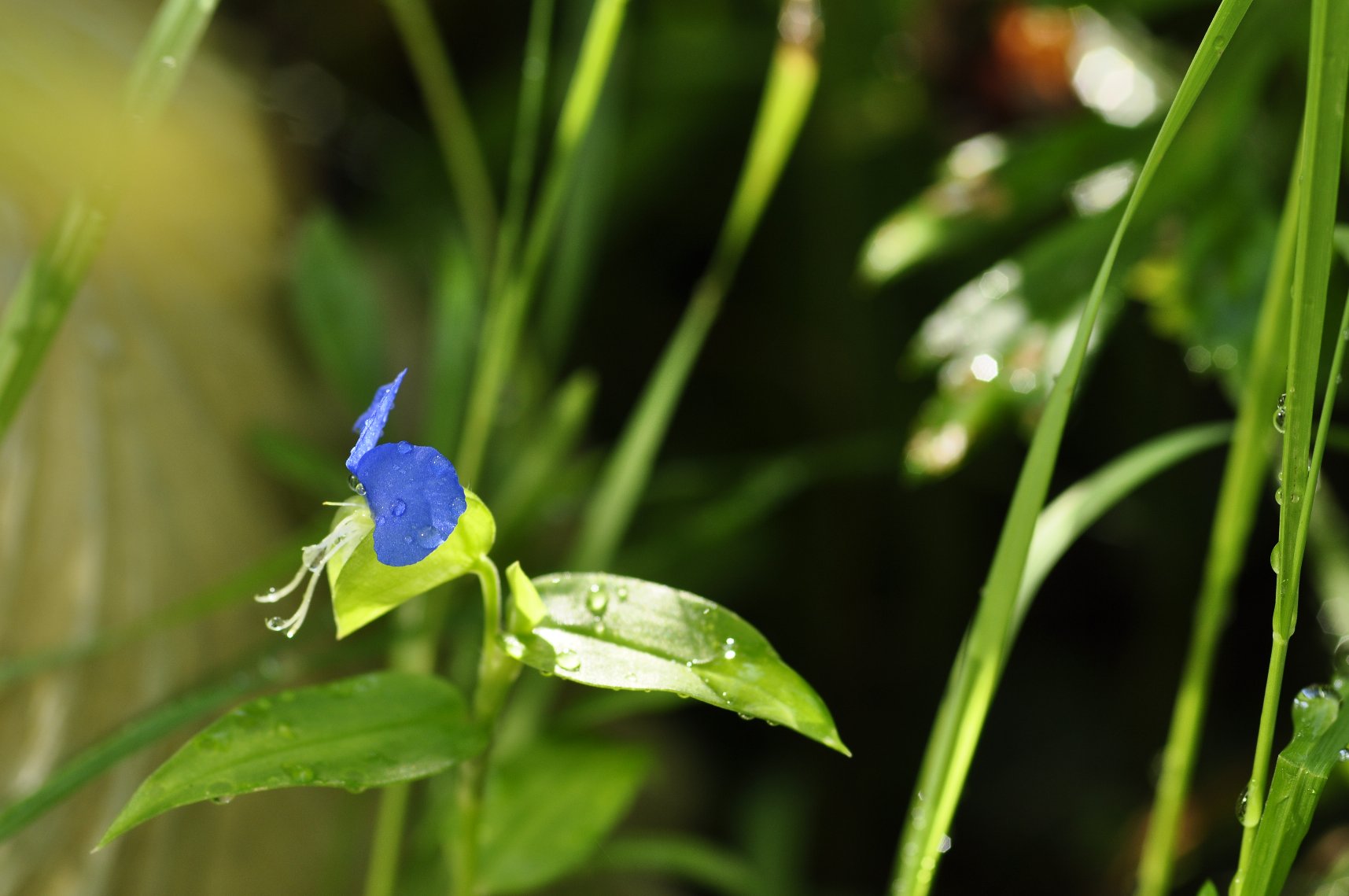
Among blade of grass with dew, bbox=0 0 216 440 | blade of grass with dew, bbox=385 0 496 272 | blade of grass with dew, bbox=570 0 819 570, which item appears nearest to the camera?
blade of grass with dew, bbox=0 0 216 440

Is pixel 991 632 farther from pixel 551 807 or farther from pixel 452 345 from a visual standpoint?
pixel 452 345

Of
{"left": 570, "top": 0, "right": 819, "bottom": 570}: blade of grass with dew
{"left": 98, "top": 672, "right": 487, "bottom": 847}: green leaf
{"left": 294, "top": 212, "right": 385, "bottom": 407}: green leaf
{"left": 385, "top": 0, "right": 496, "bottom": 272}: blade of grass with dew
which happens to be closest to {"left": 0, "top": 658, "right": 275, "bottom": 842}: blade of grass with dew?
{"left": 98, "top": 672, "right": 487, "bottom": 847}: green leaf

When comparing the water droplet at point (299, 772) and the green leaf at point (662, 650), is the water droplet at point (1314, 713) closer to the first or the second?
the green leaf at point (662, 650)

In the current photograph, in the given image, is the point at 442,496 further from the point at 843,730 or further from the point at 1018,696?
the point at 1018,696

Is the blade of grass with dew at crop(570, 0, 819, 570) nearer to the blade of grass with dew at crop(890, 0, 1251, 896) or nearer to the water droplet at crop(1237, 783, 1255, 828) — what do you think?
the blade of grass with dew at crop(890, 0, 1251, 896)

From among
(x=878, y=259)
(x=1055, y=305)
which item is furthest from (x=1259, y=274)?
(x=878, y=259)

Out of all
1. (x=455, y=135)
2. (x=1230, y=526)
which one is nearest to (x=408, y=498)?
(x=1230, y=526)
